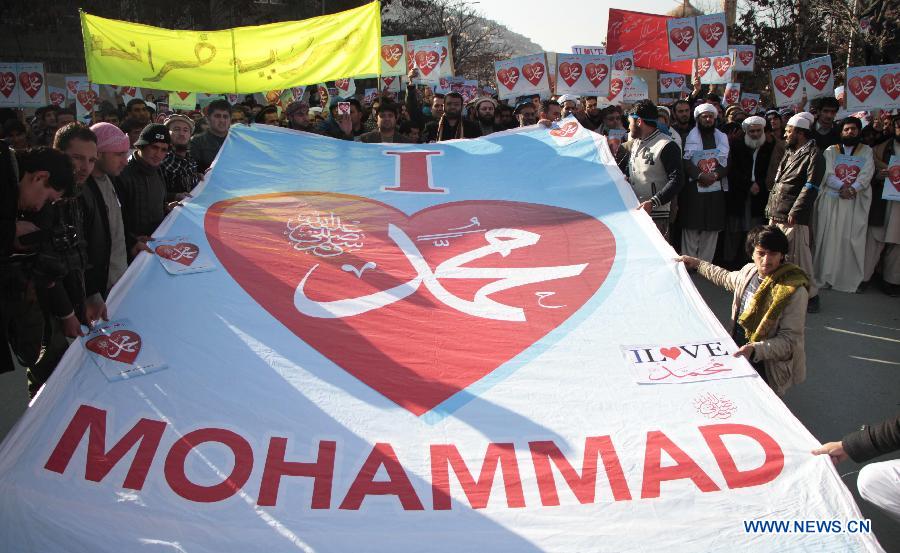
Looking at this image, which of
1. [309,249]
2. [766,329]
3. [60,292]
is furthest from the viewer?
[309,249]

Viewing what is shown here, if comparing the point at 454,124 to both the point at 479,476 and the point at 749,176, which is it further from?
the point at 479,476

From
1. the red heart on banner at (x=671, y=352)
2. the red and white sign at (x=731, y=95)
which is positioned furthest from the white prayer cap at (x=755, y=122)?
the red and white sign at (x=731, y=95)

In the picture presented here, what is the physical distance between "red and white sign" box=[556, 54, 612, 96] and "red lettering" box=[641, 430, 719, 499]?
8.88 m

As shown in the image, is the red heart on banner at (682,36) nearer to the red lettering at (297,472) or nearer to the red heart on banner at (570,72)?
the red heart on banner at (570,72)

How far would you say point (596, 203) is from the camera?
5.48 metres

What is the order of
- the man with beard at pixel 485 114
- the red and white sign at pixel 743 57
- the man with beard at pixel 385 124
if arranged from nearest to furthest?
the man with beard at pixel 385 124 < the man with beard at pixel 485 114 < the red and white sign at pixel 743 57

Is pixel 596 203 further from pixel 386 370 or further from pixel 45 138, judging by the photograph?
pixel 45 138

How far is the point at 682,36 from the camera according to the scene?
13281 mm

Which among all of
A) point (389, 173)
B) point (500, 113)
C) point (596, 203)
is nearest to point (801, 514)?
point (596, 203)

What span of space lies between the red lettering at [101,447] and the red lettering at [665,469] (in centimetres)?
201

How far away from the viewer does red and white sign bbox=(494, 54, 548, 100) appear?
38.4ft

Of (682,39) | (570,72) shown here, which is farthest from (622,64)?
(570,72)

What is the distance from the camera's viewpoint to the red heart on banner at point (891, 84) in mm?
9492

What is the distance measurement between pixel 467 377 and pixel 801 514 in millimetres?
1552
